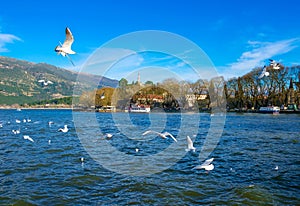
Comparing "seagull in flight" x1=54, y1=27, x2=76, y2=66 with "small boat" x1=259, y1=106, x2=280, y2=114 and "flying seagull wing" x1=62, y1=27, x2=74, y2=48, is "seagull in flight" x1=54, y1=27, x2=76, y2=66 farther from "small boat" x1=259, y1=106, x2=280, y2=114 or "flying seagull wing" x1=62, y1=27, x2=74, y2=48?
"small boat" x1=259, y1=106, x2=280, y2=114

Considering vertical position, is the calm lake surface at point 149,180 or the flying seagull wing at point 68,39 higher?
the flying seagull wing at point 68,39

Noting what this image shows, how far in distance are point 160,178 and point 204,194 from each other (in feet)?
8.58

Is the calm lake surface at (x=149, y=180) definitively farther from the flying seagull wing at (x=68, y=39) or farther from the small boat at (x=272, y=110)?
the small boat at (x=272, y=110)

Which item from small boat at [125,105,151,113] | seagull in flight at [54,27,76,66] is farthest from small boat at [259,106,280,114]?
seagull in flight at [54,27,76,66]

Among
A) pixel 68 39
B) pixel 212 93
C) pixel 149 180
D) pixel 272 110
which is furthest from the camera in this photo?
pixel 212 93

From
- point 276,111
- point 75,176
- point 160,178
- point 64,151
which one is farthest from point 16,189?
point 276,111

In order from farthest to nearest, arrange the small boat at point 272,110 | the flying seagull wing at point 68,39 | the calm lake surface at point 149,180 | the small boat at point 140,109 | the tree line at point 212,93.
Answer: the small boat at point 140,109
the tree line at point 212,93
the small boat at point 272,110
the flying seagull wing at point 68,39
the calm lake surface at point 149,180

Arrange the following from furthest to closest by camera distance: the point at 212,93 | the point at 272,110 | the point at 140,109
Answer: the point at 140,109
the point at 212,93
the point at 272,110

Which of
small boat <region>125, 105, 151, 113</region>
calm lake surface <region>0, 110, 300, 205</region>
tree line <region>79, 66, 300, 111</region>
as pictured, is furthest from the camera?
small boat <region>125, 105, 151, 113</region>

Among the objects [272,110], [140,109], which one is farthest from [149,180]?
[140,109]

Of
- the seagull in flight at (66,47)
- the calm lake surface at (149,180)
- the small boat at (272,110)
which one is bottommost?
the calm lake surface at (149,180)

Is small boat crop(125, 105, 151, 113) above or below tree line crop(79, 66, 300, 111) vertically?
below

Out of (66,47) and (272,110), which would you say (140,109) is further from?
(66,47)

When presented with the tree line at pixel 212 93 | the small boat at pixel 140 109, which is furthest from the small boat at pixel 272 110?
the small boat at pixel 140 109
